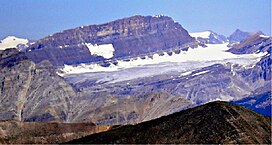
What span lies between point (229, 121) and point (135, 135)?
808 cm

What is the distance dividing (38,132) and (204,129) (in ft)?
173

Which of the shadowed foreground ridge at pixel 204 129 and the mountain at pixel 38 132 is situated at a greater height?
the shadowed foreground ridge at pixel 204 129

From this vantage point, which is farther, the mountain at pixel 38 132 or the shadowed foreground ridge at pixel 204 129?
the mountain at pixel 38 132

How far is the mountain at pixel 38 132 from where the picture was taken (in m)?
91.3

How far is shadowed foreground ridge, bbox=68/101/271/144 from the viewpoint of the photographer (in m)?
50.6

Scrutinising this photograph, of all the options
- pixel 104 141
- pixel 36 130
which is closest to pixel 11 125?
pixel 36 130

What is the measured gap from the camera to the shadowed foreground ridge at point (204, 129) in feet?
166

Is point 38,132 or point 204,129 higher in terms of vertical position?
point 204,129

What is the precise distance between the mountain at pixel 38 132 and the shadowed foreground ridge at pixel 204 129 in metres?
35.6

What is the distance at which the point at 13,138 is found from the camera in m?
90.8

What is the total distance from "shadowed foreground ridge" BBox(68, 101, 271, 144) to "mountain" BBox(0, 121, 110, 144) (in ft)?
117

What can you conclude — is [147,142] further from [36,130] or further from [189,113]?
[36,130]

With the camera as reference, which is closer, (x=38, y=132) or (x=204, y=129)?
(x=204, y=129)

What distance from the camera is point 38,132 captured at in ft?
328
